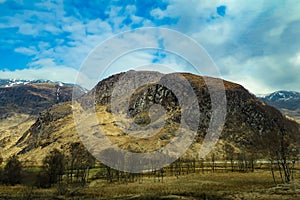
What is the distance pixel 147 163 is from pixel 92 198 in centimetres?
10920

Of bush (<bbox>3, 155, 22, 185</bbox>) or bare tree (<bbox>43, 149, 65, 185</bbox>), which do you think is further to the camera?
bush (<bbox>3, 155, 22, 185</bbox>)

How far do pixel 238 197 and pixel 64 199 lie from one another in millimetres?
33045

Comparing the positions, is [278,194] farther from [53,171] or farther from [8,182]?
[8,182]

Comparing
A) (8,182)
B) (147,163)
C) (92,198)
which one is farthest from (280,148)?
(147,163)

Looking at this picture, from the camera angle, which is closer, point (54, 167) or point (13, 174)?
point (13, 174)

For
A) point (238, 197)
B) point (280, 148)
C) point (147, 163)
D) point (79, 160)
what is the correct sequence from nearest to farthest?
point (238, 197)
point (280, 148)
point (79, 160)
point (147, 163)

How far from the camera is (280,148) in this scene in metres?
75.9

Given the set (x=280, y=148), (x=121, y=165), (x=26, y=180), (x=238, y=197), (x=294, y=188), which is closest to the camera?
(x=238, y=197)

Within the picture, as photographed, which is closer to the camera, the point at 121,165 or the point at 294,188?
the point at 294,188

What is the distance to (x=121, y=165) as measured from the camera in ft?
458

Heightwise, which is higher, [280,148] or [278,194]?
[280,148]

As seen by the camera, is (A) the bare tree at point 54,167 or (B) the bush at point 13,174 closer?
(A) the bare tree at point 54,167

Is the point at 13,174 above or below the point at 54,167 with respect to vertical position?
below

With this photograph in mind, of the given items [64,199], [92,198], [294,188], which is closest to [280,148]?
[294,188]
